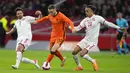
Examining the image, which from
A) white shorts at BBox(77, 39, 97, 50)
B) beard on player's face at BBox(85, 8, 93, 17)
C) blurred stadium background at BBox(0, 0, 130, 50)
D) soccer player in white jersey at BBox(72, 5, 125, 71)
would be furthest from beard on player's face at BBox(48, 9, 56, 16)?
blurred stadium background at BBox(0, 0, 130, 50)

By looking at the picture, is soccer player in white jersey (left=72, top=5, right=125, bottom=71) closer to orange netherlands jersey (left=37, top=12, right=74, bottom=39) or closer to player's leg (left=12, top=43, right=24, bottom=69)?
orange netherlands jersey (left=37, top=12, right=74, bottom=39)

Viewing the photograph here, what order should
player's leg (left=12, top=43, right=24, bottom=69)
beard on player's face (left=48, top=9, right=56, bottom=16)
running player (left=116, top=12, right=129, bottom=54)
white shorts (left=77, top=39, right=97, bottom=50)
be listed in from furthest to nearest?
running player (left=116, top=12, right=129, bottom=54), white shorts (left=77, top=39, right=97, bottom=50), beard on player's face (left=48, top=9, right=56, bottom=16), player's leg (left=12, top=43, right=24, bottom=69)

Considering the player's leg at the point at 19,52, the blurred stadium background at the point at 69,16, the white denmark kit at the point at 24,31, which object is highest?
the white denmark kit at the point at 24,31

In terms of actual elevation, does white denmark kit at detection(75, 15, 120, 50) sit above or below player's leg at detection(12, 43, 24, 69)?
above

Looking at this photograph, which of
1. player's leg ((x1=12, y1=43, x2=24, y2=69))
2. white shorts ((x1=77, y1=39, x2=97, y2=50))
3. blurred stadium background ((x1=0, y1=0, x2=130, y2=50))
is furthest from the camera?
blurred stadium background ((x1=0, y1=0, x2=130, y2=50))

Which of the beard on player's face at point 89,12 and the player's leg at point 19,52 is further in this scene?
the beard on player's face at point 89,12

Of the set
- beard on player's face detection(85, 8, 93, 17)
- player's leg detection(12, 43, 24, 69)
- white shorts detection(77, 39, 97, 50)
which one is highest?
beard on player's face detection(85, 8, 93, 17)

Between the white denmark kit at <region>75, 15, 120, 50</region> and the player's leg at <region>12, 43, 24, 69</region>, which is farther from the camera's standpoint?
the white denmark kit at <region>75, 15, 120, 50</region>

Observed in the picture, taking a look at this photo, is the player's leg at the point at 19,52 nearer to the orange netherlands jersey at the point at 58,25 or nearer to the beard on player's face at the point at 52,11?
the orange netherlands jersey at the point at 58,25

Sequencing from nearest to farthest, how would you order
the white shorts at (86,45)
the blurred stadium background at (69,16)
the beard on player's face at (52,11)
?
the beard on player's face at (52,11)
the white shorts at (86,45)
the blurred stadium background at (69,16)

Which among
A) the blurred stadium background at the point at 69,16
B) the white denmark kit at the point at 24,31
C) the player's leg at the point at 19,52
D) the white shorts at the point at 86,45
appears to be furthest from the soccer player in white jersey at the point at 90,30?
the blurred stadium background at the point at 69,16

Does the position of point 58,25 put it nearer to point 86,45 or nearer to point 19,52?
point 86,45

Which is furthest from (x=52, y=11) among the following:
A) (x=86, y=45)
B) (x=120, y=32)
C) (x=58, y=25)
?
(x=120, y=32)

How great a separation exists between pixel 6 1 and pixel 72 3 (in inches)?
239
